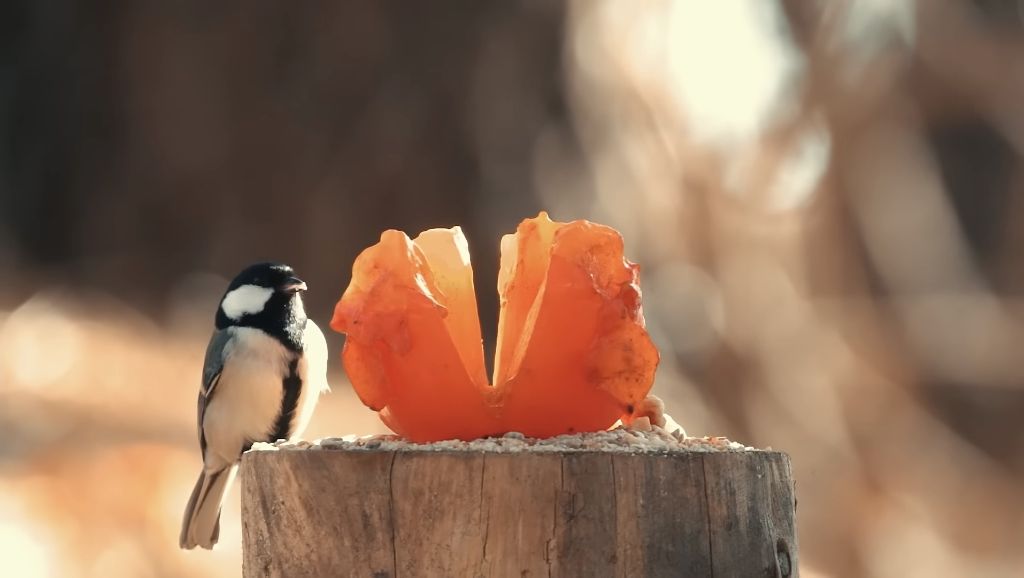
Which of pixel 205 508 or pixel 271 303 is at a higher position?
pixel 271 303

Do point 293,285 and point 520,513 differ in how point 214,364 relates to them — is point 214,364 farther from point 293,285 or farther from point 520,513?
point 520,513

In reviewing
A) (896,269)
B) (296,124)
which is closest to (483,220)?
(296,124)

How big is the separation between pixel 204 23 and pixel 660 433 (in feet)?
21.8

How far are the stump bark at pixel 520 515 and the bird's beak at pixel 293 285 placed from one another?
2121mm

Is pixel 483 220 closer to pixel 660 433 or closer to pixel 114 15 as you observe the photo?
pixel 114 15

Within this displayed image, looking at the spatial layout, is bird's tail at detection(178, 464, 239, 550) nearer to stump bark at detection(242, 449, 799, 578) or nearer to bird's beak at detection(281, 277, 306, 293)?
bird's beak at detection(281, 277, 306, 293)

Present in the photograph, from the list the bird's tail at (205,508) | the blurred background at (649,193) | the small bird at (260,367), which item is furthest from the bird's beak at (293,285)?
the blurred background at (649,193)

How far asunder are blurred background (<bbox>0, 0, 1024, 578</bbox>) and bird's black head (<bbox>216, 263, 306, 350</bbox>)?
3205 mm

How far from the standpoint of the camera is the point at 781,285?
25.8ft

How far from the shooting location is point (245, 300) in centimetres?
418

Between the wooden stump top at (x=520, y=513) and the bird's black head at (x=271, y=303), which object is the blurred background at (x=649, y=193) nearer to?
the bird's black head at (x=271, y=303)

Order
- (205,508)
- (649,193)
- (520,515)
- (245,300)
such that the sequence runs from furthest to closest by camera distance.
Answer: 1. (649,193)
2. (205,508)
3. (245,300)
4. (520,515)

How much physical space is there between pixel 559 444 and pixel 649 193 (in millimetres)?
6003

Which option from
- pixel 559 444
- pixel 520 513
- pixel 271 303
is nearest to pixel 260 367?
pixel 271 303
